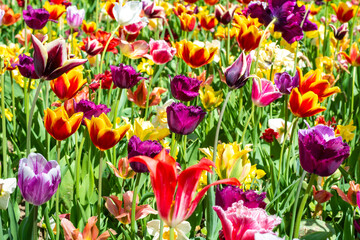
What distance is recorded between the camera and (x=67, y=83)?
141cm

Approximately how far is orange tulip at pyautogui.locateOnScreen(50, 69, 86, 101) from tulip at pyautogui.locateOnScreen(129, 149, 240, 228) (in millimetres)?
730

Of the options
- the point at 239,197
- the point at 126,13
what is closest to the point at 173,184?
the point at 239,197

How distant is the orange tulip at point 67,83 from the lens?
141cm

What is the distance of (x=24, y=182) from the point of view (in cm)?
92

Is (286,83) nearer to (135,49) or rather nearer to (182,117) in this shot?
(182,117)

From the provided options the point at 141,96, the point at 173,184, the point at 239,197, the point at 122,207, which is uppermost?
the point at 173,184

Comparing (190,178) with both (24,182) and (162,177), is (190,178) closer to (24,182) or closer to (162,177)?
(162,177)

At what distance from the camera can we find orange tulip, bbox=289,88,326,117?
1365 mm

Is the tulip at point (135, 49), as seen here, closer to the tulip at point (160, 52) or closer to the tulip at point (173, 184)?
the tulip at point (160, 52)

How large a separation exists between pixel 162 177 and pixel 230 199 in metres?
0.25

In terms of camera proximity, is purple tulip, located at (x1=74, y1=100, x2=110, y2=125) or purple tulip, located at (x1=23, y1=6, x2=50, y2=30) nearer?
purple tulip, located at (x1=74, y1=100, x2=110, y2=125)

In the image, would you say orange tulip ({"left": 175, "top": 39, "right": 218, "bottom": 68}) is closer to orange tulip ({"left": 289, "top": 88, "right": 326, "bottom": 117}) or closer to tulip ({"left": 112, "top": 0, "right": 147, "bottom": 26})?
tulip ({"left": 112, "top": 0, "right": 147, "bottom": 26})

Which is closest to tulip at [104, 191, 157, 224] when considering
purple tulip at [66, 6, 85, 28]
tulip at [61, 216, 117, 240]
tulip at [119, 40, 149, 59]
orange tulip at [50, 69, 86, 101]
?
tulip at [61, 216, 117, 240]

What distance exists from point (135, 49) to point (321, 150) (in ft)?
3.86
